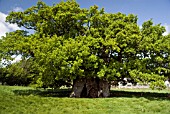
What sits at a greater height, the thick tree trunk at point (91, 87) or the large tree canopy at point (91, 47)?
the large tree canopy at point (91, 47)

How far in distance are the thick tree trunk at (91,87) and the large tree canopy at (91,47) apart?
0.54 feet

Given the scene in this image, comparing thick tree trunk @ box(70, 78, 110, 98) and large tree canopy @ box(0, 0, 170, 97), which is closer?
large tree canopy @ box(0, 0, 170, 97)

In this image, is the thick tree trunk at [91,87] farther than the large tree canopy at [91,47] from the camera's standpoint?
Yes

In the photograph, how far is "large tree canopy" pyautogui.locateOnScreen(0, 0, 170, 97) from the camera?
18531mm

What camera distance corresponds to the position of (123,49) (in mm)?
20641

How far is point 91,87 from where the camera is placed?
69.9 ft

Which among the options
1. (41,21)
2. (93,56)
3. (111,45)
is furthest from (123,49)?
(41,21)

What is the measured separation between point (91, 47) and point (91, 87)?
3.45m

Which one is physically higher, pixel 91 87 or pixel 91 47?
pixel 91 47

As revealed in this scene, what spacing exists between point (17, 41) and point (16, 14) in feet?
9.32

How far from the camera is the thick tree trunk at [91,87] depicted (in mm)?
21000

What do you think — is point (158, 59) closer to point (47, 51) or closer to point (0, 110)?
point (47, 51)

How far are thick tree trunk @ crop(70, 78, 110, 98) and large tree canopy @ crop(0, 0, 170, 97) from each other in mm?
163

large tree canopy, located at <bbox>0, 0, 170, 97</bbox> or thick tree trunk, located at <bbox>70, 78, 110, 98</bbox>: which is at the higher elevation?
large tree canopy, located at <bbox>0, 0, 170, 97</bbox>
